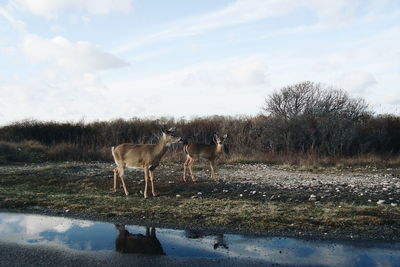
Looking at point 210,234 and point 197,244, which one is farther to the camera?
point 210,234

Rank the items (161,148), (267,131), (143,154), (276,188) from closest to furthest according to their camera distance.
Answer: (276,188), (143,154), (161,148), (267,131)

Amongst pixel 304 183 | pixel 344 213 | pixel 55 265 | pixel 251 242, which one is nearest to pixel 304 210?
pixel 344 213

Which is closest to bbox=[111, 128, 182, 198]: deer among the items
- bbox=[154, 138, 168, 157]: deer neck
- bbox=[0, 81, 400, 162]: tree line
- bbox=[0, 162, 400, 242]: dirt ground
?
bbox=[154, 138, 168, 157]: deer neck

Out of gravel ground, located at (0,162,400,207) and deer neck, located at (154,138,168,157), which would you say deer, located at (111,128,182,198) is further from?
gravel ground, located at (0,162,400,207)

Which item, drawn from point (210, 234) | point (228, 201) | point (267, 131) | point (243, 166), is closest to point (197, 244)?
point (210, 234)

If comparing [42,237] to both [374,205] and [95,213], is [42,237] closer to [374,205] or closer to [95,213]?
[95,213]

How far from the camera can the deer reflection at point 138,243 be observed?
24.3 ft

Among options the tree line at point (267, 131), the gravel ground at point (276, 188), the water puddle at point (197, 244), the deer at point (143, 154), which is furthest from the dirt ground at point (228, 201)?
the tree line at point (267, 131)

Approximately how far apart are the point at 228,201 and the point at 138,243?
4570 mm

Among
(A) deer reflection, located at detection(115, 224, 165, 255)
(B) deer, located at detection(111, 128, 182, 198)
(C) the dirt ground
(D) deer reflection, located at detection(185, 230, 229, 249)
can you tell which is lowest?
(A) deer reflection, located at detection(115, 224, 165, 255)

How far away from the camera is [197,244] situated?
7.75 meters

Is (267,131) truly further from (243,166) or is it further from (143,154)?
(143,154)

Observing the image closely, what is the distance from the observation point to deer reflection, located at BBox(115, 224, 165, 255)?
7.42m

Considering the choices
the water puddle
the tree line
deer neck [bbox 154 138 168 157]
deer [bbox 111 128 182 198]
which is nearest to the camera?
the water puddle
